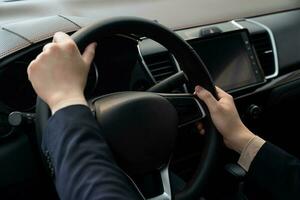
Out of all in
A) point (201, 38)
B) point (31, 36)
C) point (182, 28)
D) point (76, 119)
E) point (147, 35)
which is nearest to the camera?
point (76, 119)

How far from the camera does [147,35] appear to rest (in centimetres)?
95

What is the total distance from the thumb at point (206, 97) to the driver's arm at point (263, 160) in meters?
0.04

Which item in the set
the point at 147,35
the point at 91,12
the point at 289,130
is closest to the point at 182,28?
the point at 91,12

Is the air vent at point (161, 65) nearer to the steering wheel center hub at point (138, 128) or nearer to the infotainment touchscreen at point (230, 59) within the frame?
the infotainment touchscreen at point (230, 59)

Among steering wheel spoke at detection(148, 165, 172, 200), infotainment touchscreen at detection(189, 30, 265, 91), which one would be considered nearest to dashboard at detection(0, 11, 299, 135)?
infotainment touchscreen at detection(189, 30, 265, 91)

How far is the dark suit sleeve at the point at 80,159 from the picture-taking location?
2.60 feet

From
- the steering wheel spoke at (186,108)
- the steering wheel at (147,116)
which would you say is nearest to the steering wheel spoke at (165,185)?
the steering wheel at (147,116)

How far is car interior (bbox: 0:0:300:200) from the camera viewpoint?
0.96 metres

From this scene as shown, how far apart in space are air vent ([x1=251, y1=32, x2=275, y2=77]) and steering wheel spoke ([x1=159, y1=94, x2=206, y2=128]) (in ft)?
2.37

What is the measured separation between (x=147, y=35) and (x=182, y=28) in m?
0.80

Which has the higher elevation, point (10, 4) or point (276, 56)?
point (10, 4)

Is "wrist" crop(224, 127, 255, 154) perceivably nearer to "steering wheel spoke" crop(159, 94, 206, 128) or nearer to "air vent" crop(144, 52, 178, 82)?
"steering wheel spoke" crop(159, 94, 206, 128)

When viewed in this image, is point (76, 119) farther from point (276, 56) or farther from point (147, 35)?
point (276, 56)

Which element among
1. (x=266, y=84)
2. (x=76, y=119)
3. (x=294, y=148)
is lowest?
(x=294, y=148)
